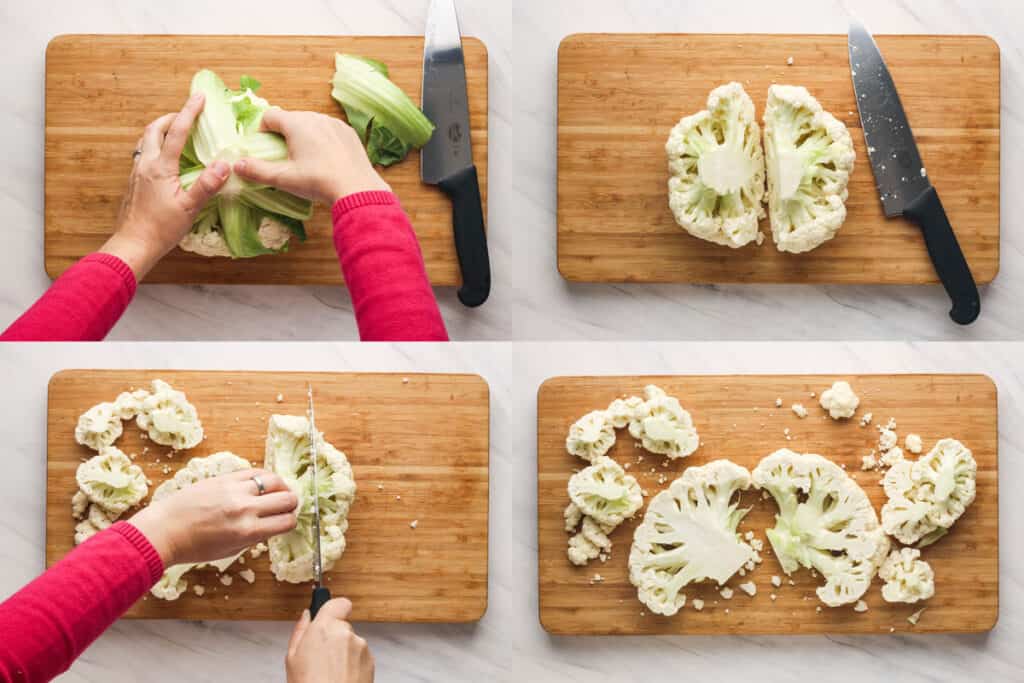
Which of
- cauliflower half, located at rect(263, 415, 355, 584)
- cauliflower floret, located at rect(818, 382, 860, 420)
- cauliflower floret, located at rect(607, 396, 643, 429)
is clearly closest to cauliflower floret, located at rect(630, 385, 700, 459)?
cauliflower floret, located at rect(607, 396, 643, 429)

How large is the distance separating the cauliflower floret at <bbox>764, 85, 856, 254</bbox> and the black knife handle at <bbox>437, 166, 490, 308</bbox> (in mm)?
526

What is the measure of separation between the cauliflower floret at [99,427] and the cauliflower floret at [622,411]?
0.89 meters

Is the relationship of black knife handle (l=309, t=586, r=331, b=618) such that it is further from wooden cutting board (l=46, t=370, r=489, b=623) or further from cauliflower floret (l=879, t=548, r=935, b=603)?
cauliflower floret (l=879, t=548, r=935, b=603)

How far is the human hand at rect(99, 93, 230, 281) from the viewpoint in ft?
4.76

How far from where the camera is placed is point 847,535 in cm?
153

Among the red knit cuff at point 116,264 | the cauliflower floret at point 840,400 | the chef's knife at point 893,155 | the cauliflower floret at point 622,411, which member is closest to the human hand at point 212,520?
the red knit cuff at point 116,264

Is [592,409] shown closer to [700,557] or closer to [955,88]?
[700,557]

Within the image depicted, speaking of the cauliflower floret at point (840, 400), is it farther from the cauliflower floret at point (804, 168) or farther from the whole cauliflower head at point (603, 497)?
the whole cauliflower head at point (603, 497)

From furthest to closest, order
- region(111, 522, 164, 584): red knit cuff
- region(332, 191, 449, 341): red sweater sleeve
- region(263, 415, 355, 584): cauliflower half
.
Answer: region(263, 415, 355, 584): cauliflower half
region(111, 522, 164, 584): red knit cuff
region(332, 191, 449, 341): red sweater sleeve

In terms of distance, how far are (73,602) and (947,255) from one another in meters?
1.59

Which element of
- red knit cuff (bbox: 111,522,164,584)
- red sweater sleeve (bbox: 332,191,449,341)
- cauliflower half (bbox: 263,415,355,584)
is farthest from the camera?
cauliflower half (bbox: 263,415,355,584)

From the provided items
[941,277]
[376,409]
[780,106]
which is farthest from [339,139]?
[941,277]

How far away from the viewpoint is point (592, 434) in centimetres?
154

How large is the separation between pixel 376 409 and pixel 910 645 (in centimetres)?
108
